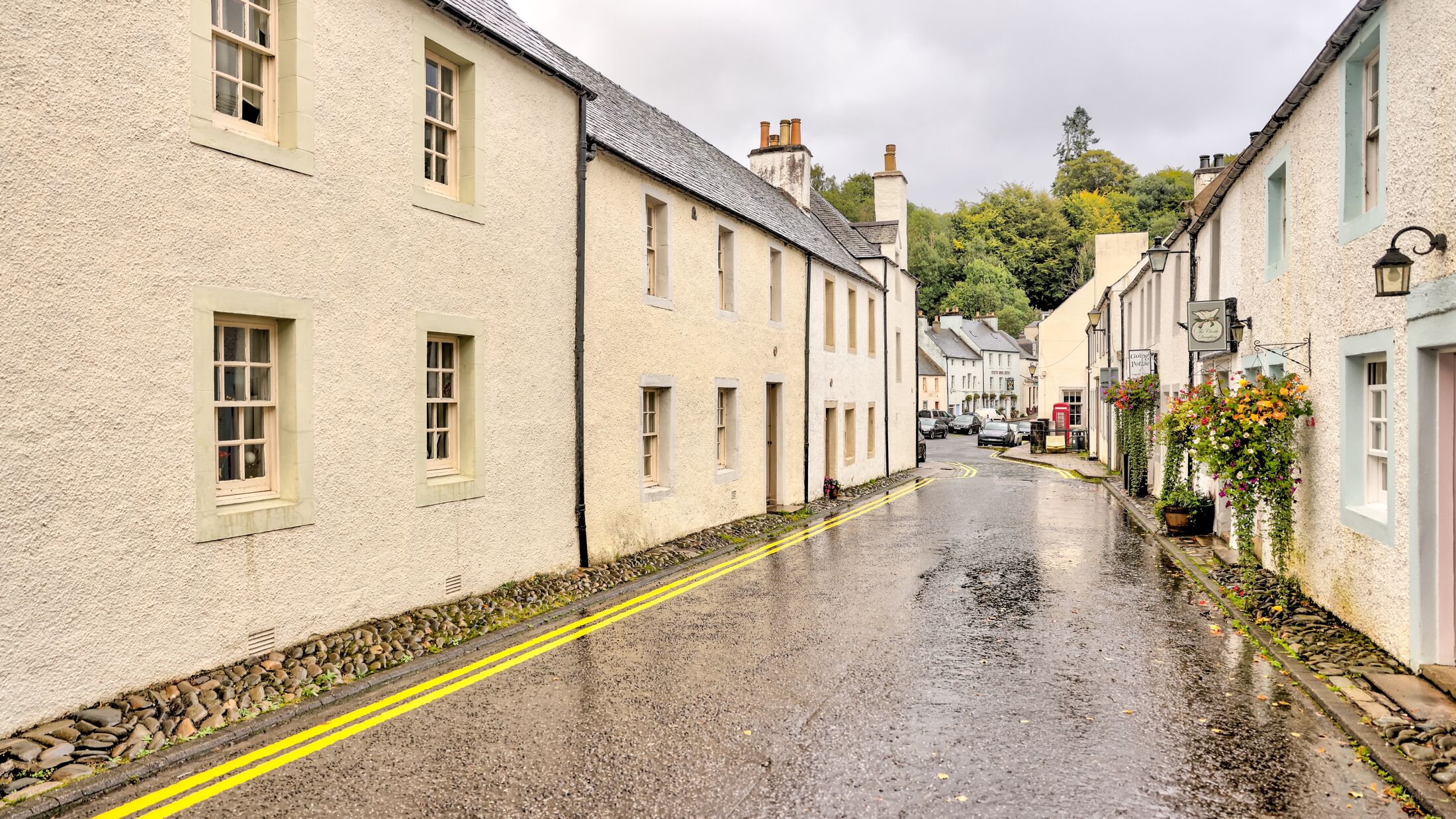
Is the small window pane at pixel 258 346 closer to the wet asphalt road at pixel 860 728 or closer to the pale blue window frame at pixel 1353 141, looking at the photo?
the wet asphalt road at pixel 860 728

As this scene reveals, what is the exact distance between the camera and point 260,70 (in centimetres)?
799

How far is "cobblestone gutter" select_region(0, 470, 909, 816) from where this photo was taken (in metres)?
5.48

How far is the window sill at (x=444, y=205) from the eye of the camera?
9.30m

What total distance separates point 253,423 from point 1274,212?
1115cm

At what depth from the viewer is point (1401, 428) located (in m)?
7.58

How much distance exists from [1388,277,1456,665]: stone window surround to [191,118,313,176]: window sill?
860cm

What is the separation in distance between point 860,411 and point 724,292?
10515mm

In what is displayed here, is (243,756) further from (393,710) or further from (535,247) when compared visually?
(535,247)

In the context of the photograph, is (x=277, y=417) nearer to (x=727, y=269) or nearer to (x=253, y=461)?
(x=253, y=461)

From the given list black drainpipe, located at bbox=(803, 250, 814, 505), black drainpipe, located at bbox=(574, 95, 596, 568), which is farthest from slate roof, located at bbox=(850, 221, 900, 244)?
black drainpipe, located at bbox=(574, 95, 596, 568)

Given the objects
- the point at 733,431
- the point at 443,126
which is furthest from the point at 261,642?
the point at 733,431

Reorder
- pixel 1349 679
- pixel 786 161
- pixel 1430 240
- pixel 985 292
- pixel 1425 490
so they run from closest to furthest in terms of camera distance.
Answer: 1. pixel 1430 240
2. pixel 1425 490
3. pixel 1349 679
4. pixel 786 161
5. pixel 985 292

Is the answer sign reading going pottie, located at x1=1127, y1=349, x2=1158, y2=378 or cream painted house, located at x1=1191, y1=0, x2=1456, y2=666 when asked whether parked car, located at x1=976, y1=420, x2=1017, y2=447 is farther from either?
cream painted house, located at x1=1191, y1=0, x2=1456, y2=666

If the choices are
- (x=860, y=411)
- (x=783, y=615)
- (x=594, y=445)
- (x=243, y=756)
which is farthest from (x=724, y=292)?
(x=243, y=756)
